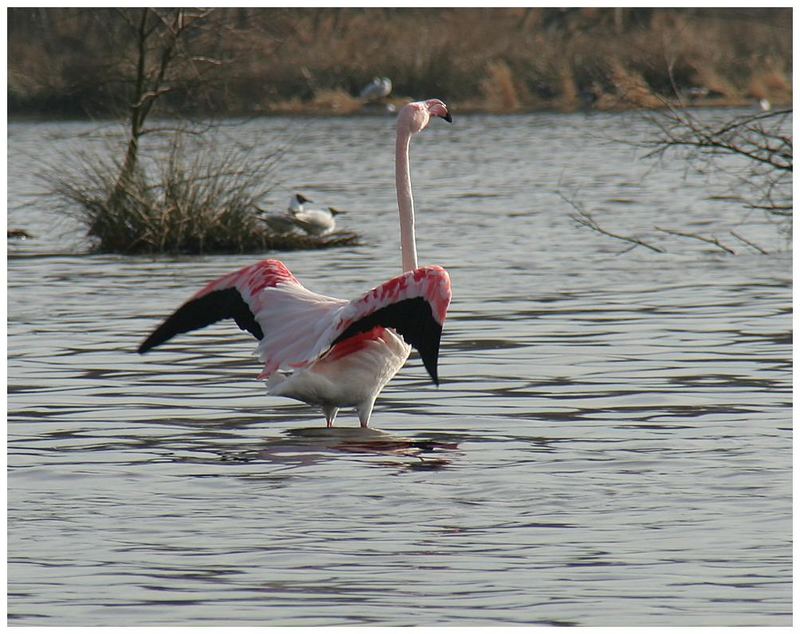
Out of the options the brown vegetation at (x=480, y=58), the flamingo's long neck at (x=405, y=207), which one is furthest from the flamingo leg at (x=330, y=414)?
the brown vegetation at (x=480, y=58)

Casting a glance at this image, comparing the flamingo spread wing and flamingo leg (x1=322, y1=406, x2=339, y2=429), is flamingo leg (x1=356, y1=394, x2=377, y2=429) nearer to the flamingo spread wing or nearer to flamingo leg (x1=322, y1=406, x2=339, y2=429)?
flamingo leg (x1=322, y1=406, x2=339, y2=429)

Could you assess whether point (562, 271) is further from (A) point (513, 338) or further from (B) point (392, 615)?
(B) point (392, 615)

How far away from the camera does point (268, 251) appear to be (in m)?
17.0

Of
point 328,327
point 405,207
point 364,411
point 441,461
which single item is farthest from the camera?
point 405,207

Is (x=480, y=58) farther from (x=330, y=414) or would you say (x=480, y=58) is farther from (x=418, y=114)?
(x=330, y=414)

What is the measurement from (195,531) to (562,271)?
8.89 m

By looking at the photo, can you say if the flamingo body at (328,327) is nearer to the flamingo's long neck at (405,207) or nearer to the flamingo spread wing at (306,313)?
the flamingo spread wing at (306,313)

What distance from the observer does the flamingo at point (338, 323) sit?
7.54 m

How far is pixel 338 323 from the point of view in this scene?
769 centimetres

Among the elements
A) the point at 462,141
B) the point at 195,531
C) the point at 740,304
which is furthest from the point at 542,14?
the point at 195,531

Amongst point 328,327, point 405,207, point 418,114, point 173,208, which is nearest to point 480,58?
point 173,208

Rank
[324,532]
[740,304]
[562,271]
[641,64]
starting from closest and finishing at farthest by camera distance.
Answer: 1. [324,532]
2. [740,304]
3. [562,271]
4. [641,64]

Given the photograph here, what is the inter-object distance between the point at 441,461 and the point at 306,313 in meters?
1.12

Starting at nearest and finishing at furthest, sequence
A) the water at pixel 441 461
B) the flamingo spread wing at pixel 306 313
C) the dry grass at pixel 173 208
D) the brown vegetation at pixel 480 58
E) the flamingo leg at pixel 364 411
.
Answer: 1. the water at pixel 441 461
2. the flamingo spread wing at pixel 306 313
3. the flamingo leg at pixel 364 411
4. the dry grass at pixel 173 208
5. the brown vegetation at pixel 480 58
